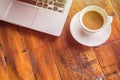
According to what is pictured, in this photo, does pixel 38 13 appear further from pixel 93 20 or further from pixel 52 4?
pixel 93 20

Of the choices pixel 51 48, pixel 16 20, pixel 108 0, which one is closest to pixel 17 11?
pixel 16 20

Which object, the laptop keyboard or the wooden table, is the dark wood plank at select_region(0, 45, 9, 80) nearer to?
the wooden table

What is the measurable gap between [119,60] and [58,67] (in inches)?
6.6

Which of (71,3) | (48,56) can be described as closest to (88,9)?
(71,3)

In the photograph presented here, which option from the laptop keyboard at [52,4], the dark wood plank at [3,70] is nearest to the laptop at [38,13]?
the laptop keyboard at [52,4]

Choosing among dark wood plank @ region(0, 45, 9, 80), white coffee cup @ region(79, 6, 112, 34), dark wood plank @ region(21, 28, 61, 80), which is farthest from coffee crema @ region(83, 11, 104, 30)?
dark wood plank @ region(0, 45, 9, 80)

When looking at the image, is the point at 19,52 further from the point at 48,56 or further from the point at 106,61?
the point at 106,61

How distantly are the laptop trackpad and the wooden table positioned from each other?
2 cm

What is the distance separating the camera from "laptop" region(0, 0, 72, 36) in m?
0.64

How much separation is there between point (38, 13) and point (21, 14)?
0.16 ft

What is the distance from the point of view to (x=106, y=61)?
0.61 m

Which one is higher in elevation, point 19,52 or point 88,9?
point 88,9

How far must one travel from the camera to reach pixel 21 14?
0.65 metres

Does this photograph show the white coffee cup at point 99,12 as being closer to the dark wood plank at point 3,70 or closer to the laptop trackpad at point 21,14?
the laptop trackpad at point 21,14
